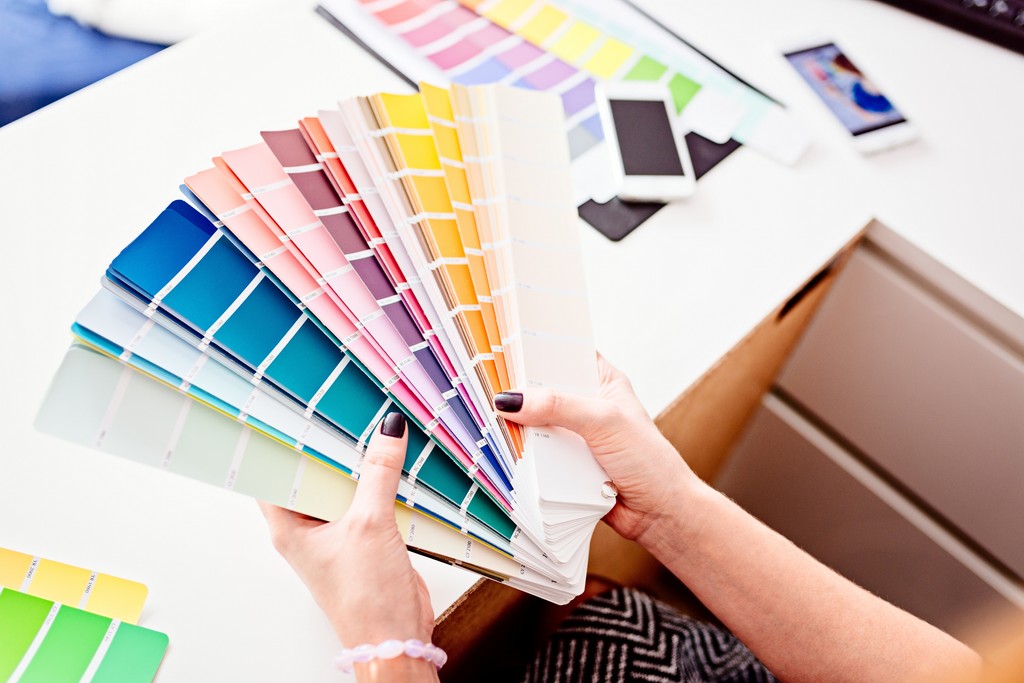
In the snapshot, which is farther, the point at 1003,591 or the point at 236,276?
the point at 1003,591

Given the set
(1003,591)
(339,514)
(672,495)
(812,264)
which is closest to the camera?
(339,514)

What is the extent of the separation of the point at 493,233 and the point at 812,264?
16.6 inches

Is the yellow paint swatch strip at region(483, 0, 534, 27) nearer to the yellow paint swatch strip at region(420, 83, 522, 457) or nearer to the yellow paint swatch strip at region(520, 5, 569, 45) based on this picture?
the yellow paint swatch strip at region(520, 5, 569, 45)

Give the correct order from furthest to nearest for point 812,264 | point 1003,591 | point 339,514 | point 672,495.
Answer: point 1003,591
point 812,264
point 672,495
point 339,514

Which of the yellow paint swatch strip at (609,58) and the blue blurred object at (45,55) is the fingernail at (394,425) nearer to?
the yellow paint swatch strip at (609,58)

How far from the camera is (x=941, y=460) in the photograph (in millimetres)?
1009

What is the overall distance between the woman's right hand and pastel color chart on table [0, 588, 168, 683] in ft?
1.09

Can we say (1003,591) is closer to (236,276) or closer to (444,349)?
(444,349)

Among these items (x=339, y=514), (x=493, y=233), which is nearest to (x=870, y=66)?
(x=493, y=233)

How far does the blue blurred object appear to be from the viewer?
103 centimetres

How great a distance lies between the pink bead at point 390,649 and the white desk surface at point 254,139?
65 mm

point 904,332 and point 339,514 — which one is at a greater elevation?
point 904,332

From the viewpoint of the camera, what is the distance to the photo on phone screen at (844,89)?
3.21 feet

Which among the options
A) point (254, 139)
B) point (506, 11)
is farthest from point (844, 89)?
point (254, 139)
